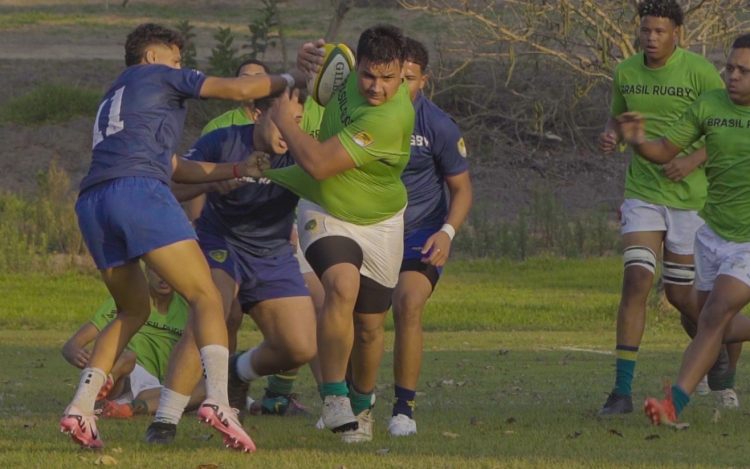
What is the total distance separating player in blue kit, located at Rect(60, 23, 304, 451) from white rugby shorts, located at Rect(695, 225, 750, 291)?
2884 millimetres

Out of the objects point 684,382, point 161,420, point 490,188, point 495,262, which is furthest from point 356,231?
point 490,188

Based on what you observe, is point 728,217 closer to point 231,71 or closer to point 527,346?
point 527,346

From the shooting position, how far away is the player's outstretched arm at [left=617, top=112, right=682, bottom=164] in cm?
1023

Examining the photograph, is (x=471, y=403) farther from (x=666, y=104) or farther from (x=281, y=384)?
(x=666, y=104)

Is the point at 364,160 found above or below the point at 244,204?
above

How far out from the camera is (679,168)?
10.7 metres

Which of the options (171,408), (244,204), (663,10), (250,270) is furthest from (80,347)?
(663,10)

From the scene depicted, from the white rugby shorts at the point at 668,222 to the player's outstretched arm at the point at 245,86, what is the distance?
Answer: 9.62ft

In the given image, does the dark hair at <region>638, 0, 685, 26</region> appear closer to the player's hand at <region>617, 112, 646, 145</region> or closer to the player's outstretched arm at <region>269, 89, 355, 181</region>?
the player's hand at <region>617, 112, 646, 145</region>

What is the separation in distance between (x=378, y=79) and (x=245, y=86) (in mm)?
799

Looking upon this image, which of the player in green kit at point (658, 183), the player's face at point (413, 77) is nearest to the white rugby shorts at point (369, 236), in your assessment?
the player's face at point (413, 77)

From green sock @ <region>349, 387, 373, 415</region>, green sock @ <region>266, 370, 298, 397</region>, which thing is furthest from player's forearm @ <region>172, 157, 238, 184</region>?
green sock @ <region>266, 370, 298, 397</region>

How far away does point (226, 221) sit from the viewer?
10.1 m

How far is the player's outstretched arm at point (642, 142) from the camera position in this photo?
1023 centimetres
